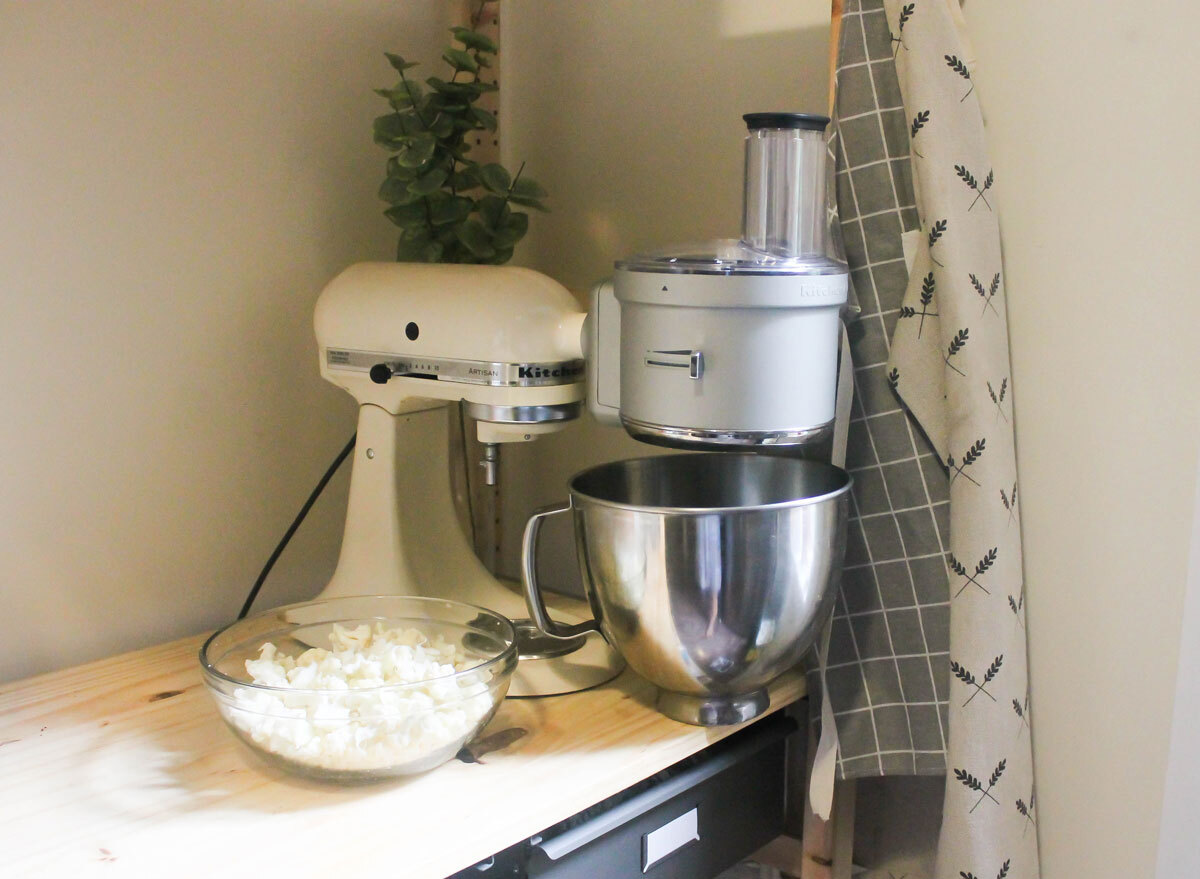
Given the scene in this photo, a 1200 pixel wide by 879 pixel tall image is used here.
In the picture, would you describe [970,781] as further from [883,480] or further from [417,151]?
[417,151]

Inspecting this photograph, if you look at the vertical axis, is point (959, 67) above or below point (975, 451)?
above

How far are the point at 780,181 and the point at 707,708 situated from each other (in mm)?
412

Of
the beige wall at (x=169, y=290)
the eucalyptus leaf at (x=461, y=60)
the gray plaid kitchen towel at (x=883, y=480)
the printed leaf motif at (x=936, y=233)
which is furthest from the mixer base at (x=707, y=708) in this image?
the eucalyptus leaf at (x=461, y=60)

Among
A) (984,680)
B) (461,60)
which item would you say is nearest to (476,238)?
(461,60)

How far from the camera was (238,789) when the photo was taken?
0.74m

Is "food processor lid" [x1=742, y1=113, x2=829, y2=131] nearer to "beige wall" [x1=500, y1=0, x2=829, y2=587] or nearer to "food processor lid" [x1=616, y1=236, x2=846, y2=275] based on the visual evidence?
"food processor lid" [x1=616, y1=236, x2=846, y2=275]

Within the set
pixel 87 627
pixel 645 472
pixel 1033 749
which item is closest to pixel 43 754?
pixel 87 627

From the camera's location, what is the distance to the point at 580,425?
4.24ft

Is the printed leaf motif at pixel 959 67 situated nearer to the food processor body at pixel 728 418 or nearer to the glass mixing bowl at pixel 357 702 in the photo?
the food processor body at pixel 728 418

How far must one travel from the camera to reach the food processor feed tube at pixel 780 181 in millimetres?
833

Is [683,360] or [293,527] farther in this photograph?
[293,527]

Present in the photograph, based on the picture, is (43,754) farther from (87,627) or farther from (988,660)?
(988,660)

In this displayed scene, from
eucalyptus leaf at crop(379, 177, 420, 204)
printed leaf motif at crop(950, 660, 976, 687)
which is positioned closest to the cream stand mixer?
eucalyptus leaf at crop(379, 177, 420, 204)

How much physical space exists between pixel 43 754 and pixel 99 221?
1.48 feet
